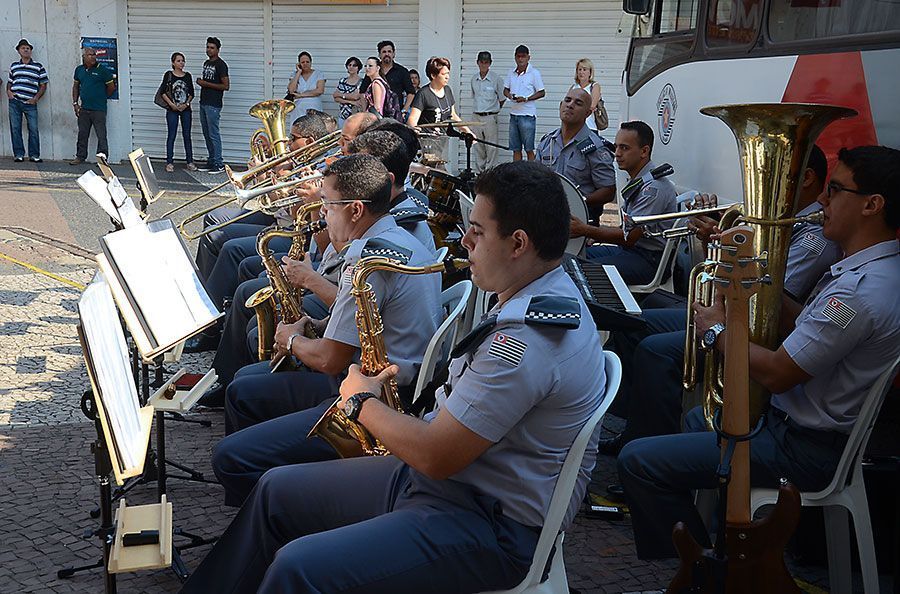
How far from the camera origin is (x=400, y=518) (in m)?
2.31

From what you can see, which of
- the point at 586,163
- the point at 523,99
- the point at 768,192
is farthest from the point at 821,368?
the point at 523,99

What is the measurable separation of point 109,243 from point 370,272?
800 mm

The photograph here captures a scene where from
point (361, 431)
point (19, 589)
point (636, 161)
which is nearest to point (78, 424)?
point (19, 589)

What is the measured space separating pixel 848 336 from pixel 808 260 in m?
0.76

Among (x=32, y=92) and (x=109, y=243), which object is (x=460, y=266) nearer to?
(x=109, y=243)

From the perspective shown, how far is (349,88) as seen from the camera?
14.6m

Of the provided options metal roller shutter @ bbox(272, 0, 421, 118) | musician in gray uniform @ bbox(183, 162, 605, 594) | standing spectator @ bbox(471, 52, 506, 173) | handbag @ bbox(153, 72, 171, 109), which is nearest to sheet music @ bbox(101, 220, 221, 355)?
musician in gray uniform @ bbox(183, 162, 605, 594)

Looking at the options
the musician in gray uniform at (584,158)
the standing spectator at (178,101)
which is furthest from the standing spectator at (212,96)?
the musician in gray uniform at (584,158)

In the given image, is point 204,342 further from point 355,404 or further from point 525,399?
point 525,399

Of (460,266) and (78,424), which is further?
(78,424)

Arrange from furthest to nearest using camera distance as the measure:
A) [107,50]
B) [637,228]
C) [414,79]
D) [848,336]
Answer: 1. [107,50]
2. [414,79]
3. [637,228]
4. [848,336]

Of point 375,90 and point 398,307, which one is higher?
point 375,90

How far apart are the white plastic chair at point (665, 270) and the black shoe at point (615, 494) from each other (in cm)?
145

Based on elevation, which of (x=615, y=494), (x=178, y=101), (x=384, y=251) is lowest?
(x=615, y=494)
